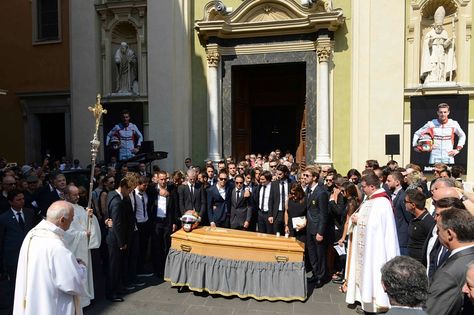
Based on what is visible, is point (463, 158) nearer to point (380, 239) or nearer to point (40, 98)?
point (380, 239)

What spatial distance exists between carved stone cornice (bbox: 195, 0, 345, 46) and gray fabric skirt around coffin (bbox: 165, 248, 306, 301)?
872 centimetres

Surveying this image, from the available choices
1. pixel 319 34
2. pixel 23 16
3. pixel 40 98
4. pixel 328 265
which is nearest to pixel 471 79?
pixel 319 34

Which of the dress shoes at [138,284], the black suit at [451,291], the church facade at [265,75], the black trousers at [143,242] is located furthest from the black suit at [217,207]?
the church facade at [265,75]

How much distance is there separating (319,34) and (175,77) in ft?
15.9

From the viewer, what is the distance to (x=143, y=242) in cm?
741

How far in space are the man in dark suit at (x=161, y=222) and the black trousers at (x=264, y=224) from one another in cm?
172

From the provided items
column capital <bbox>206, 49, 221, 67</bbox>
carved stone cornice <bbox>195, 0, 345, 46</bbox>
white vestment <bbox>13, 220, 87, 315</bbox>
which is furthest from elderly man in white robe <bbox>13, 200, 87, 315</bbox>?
carved stone cornice <bbox>195, 0, 345, 46</bbox>

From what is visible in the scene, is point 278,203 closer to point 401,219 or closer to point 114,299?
point 401,219

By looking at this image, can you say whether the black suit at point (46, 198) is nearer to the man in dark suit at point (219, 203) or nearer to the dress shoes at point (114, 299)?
the dress shoes at point (114, 299)

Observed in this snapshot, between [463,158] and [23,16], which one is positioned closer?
[463,158]

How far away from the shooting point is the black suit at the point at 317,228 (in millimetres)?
6656

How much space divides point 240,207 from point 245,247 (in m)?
1.85

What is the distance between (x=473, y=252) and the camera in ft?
9.48

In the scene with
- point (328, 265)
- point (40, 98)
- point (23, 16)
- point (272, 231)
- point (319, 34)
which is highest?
point (23, 16)
